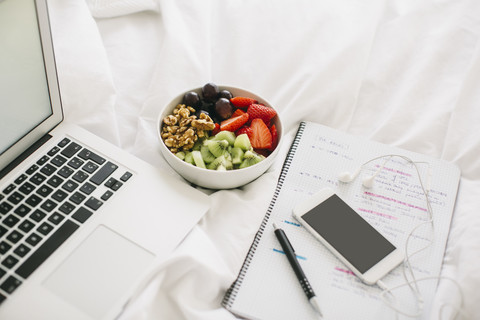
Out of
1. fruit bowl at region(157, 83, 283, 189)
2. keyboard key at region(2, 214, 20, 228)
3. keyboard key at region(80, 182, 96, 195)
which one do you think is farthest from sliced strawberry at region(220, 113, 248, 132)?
keyboard key at region(2, 214, 20, 228)

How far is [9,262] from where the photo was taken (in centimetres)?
54

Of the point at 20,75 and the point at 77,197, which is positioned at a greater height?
the point at 20,75

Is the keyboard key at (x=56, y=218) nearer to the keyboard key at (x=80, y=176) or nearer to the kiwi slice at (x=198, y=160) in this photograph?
the keyboard key at (x=80, y=176)

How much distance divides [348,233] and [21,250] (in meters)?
0.46

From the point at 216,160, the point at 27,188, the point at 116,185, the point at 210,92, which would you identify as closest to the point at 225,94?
the point at 210,92

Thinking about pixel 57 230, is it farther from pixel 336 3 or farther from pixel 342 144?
pixel 336 3

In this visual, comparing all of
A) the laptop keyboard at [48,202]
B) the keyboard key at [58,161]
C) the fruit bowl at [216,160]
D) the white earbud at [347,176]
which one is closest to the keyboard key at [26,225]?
the laptop keyboard at [48,202]

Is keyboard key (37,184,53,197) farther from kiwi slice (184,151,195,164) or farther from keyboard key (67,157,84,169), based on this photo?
kiwi slice (184,151,195,164)

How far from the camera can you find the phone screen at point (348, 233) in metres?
0.63

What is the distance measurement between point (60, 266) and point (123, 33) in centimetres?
52

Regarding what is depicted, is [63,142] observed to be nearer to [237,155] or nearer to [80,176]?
[80,176]

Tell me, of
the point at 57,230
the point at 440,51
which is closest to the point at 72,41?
the point at 57,230

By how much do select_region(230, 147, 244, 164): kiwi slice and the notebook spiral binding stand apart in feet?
0.30

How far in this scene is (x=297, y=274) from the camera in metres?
0.61
